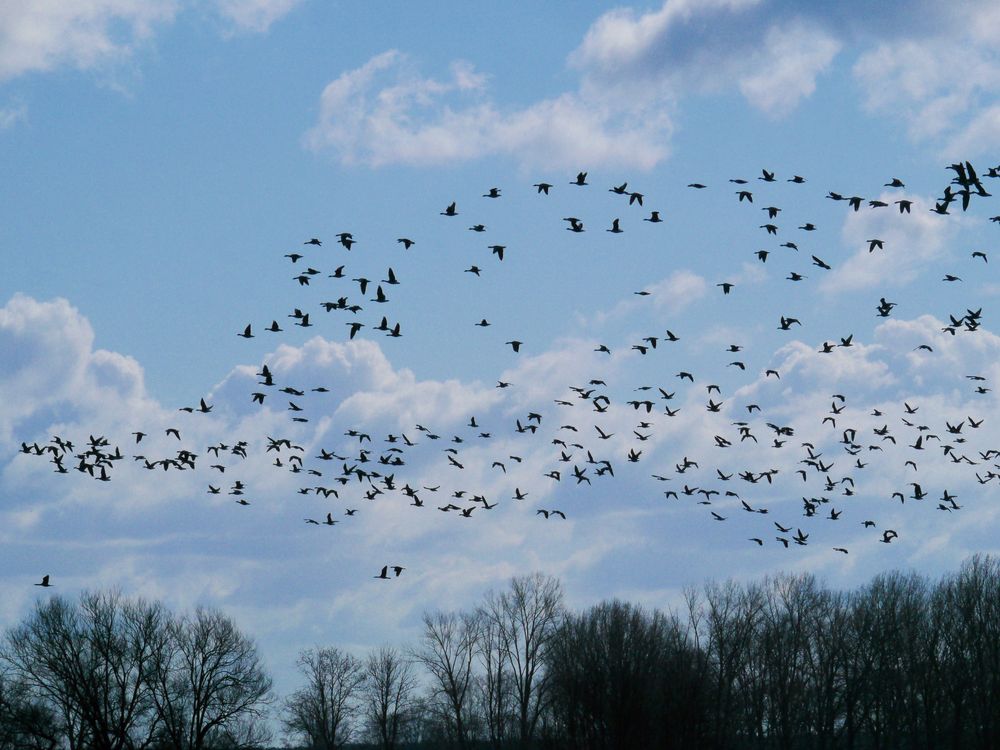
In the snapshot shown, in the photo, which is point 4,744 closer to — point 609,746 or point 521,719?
point 609,746

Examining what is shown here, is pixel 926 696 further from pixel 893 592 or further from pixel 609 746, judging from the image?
pixel 609 746

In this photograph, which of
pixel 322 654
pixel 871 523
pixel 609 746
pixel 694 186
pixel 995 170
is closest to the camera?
pixel 995 170

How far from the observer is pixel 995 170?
4953cm

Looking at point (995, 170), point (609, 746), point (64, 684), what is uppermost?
point (995, 170)

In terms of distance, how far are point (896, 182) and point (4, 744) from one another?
52.5 m

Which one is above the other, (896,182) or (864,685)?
(896,182)

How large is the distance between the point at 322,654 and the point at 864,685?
48.6m

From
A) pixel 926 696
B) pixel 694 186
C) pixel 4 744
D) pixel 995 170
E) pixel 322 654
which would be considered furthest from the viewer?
pixel 322 654

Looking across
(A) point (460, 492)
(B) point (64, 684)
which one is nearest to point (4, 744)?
(B) point (64, 684)

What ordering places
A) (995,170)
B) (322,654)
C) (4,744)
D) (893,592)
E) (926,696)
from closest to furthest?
(995,170)
(4,744)
(926,696)
(893,592)
(322,654)

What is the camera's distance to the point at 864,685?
88.6 metres

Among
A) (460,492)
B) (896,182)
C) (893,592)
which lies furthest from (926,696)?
(896,182)

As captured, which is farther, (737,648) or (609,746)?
(737,648)

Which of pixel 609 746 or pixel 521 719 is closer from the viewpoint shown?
pixel 609 746
